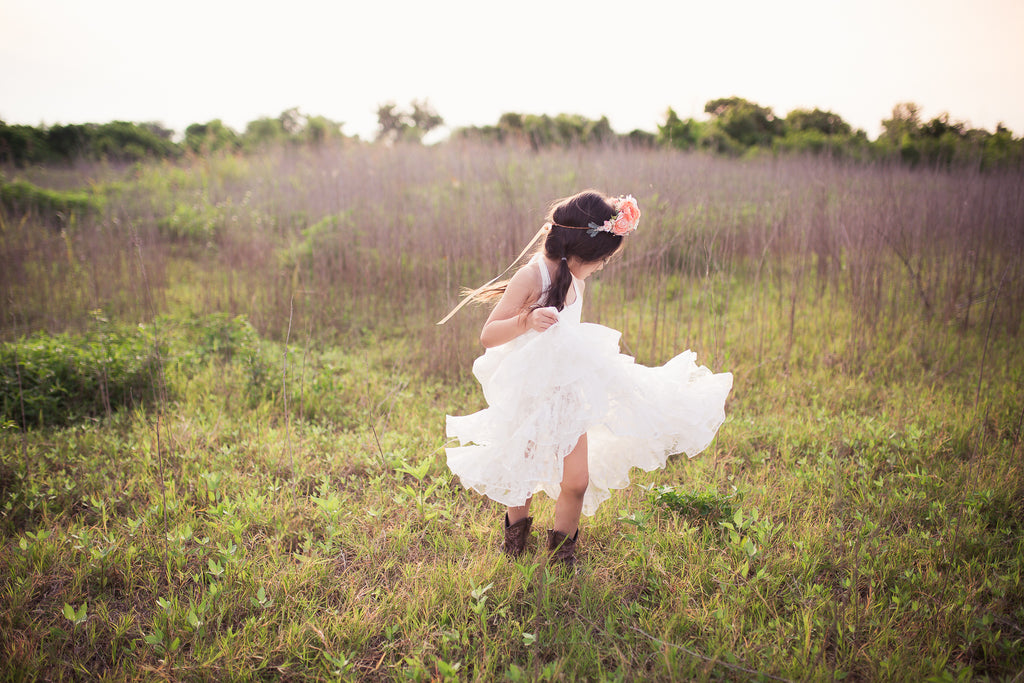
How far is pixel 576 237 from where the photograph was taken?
76.9 inches

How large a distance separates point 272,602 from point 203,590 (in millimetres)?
268

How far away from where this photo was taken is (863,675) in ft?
5.32

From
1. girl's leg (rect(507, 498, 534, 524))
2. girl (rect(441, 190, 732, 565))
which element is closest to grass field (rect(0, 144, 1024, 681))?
girl's leg (rect(507, 498, 534, 524))

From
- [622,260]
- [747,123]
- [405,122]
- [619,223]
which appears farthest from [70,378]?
[747,123]

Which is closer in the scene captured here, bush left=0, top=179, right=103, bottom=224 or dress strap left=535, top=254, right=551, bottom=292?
dress strap left=535, top=254, right=551, bottom=292

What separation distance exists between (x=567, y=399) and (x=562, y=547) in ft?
2.02

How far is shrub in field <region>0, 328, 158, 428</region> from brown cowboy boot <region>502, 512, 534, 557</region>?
233 cm

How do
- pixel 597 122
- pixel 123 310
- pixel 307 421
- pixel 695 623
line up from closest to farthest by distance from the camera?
pixel 695 623
pixel 307 421
pixel 123 310
pixel 597 122

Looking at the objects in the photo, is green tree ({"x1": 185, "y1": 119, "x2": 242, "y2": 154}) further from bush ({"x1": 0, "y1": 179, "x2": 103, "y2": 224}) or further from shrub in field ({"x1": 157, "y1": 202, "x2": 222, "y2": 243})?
shrub in field ({"x1": 157, "y1": 202, "x2": 222, "y2": 243})

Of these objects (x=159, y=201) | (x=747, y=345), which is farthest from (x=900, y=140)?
(x=159, y=201)

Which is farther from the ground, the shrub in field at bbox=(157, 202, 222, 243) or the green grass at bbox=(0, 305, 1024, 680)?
the shrub in field at bbox=(157, 202, 222, 243)

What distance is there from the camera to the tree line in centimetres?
801

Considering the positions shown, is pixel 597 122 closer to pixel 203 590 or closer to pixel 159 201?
pixel 159 201

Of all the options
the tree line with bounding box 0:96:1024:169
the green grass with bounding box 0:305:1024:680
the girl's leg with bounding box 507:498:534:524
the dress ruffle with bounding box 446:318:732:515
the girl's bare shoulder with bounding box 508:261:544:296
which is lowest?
the green grass with bounding box 0:305:1024:680
